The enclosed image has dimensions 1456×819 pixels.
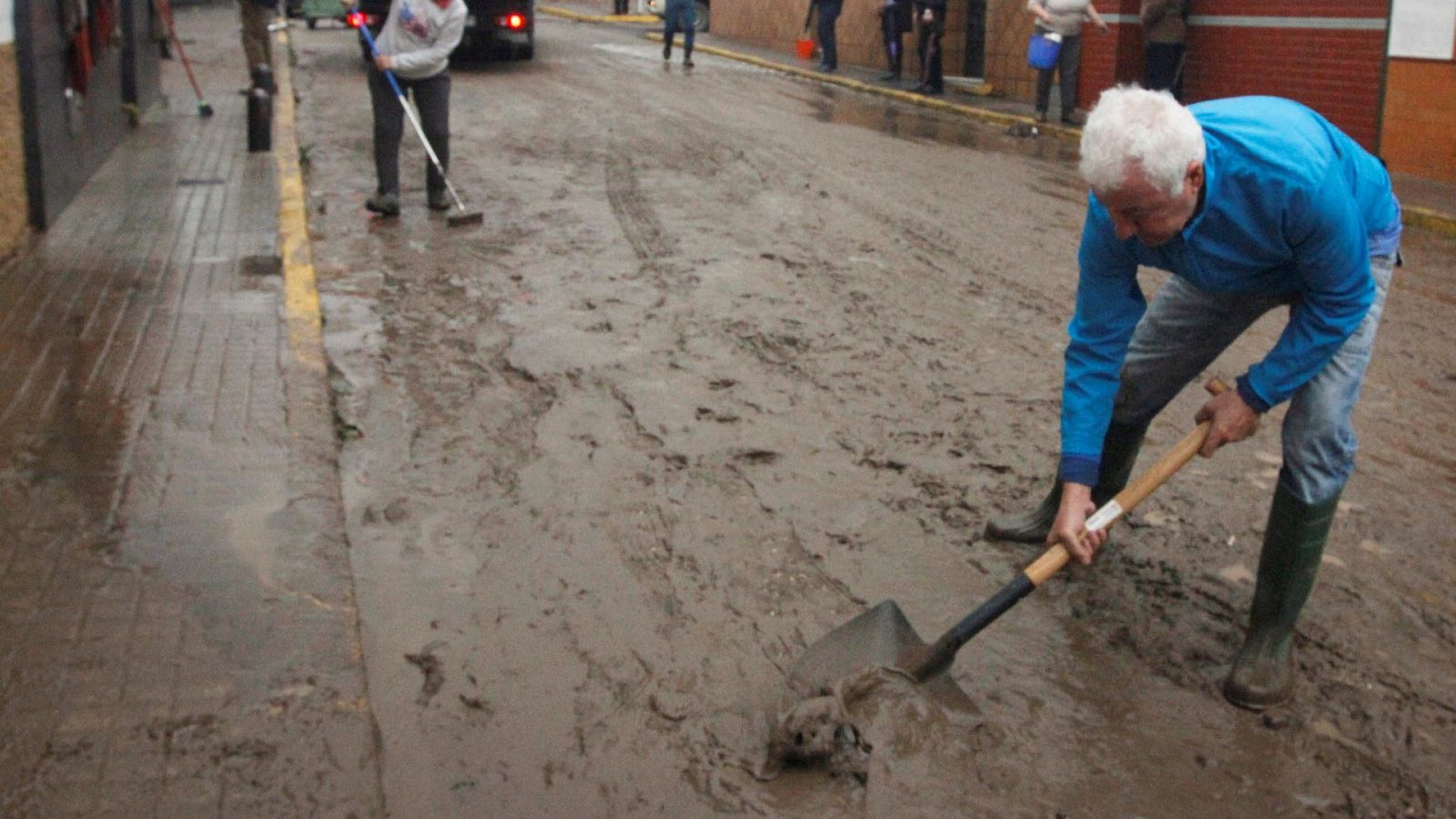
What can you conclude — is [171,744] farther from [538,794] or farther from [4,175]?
[4,175]

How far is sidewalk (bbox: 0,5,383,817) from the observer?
3.44m

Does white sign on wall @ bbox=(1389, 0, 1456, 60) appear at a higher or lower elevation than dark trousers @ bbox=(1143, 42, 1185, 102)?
higher

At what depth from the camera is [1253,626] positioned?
4004 millimetres

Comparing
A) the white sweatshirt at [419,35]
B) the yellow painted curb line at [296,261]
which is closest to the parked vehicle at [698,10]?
the yellow painted curb line at [296,261]

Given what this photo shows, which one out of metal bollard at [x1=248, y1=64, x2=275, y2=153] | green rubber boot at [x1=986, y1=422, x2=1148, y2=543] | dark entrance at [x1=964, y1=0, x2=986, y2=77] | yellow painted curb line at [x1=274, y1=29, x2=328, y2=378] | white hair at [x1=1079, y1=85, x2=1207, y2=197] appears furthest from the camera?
dark entrance at [x1=964, y1=0, x2=986, y2=77]

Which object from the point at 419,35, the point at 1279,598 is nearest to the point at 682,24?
the point at 419,35

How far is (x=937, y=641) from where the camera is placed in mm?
3906

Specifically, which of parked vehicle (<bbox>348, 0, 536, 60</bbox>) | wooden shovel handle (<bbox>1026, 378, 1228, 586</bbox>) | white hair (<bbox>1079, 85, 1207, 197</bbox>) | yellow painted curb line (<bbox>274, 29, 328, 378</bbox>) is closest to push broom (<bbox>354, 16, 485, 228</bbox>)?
yellow painted curb line (<bbox>274, 29, 328, 378</bbox>)

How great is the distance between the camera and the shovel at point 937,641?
150 inches

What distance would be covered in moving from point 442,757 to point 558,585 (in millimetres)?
997

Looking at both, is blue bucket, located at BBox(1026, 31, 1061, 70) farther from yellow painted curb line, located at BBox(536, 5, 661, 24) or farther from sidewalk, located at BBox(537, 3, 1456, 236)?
yellow painted curb line, located at BBox(536, 5, 661, 24)

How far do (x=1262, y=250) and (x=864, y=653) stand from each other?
1.41 m

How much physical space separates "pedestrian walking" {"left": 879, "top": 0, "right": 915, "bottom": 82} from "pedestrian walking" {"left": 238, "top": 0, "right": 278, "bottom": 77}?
9.08 m

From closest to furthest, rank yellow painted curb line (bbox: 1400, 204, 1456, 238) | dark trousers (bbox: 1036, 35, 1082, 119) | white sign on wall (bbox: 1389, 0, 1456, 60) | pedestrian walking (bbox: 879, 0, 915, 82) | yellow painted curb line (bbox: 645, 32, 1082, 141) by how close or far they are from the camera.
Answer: yellow painted curb line (bbox: 1400, 204, 1456, 238), white sign on wall (bbox: 1389, 0, 1456, 60), yellow painted curb line (bbox: 645, 32, 1082, 141), dark trousers (bbox: 1036, 35, 1082, 119), pedestrian walking (bbox: 879, 0, 915, 82)
